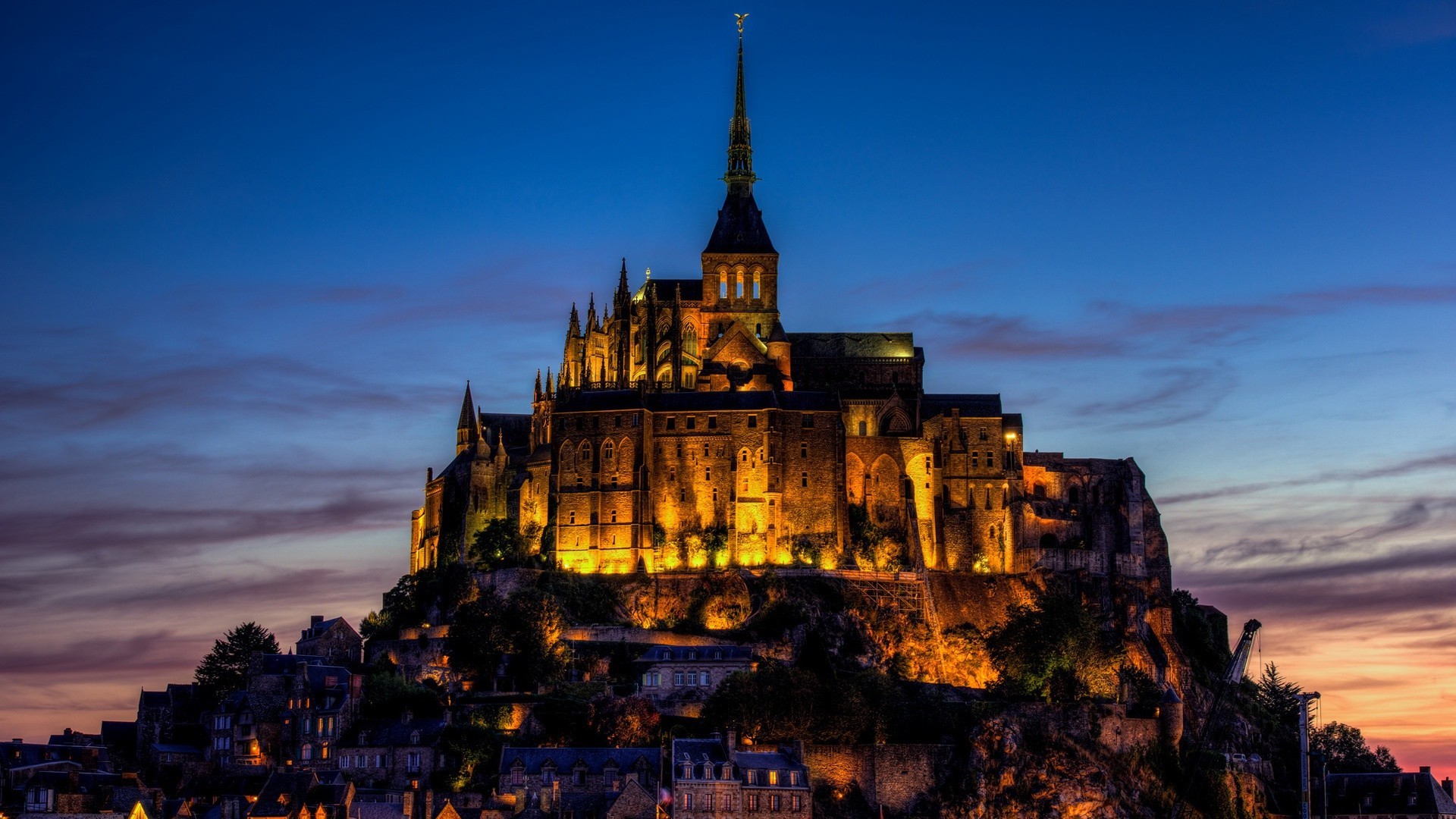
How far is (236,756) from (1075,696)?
3944 cm

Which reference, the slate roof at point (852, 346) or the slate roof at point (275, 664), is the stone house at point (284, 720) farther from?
the slate roof at point (852, 346)

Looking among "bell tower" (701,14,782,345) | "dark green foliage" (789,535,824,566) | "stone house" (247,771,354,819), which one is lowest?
"stone house" (247,771,354,819)

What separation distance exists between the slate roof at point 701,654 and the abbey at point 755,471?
11.5 metres

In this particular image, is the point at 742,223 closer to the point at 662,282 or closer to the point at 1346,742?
the point at 662,282

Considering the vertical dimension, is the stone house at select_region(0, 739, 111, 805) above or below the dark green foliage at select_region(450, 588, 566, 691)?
below

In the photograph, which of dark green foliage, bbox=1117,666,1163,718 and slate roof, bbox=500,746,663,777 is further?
dark green foliage, bbox=1117,666,1163,718

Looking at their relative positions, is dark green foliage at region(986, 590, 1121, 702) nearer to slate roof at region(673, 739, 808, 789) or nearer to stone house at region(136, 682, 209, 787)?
slate roof at region(673, 739, 808, 789)

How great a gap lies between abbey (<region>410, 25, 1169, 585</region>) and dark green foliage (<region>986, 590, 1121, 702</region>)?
33.4 feet

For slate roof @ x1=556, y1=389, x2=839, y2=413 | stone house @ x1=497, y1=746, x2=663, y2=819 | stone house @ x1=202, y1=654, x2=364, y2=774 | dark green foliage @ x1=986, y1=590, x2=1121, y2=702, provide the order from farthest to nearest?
slate roof @ x1=556, y1=389, x2=839, y2=413 → dark green foliage @ x1=986, y1=590, x2=1121, y2=702 → stone house @ x1=202, y1=654, x2=364, y2=774 → stone house @ x1=497, y1=746, x2=663, y2=819

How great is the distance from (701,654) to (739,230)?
3635 centimetres

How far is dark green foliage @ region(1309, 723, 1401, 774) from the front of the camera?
109875mm

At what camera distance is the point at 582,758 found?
81.6m


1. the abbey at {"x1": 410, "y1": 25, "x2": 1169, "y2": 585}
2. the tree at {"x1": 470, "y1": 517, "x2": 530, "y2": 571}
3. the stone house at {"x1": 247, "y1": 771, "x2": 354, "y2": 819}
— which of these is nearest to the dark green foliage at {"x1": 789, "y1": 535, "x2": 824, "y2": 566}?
the abbey at {"x1": 410, "y1": 25, "x2": 1169, "y2": 585}

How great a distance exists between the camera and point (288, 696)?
87375 millimetres
